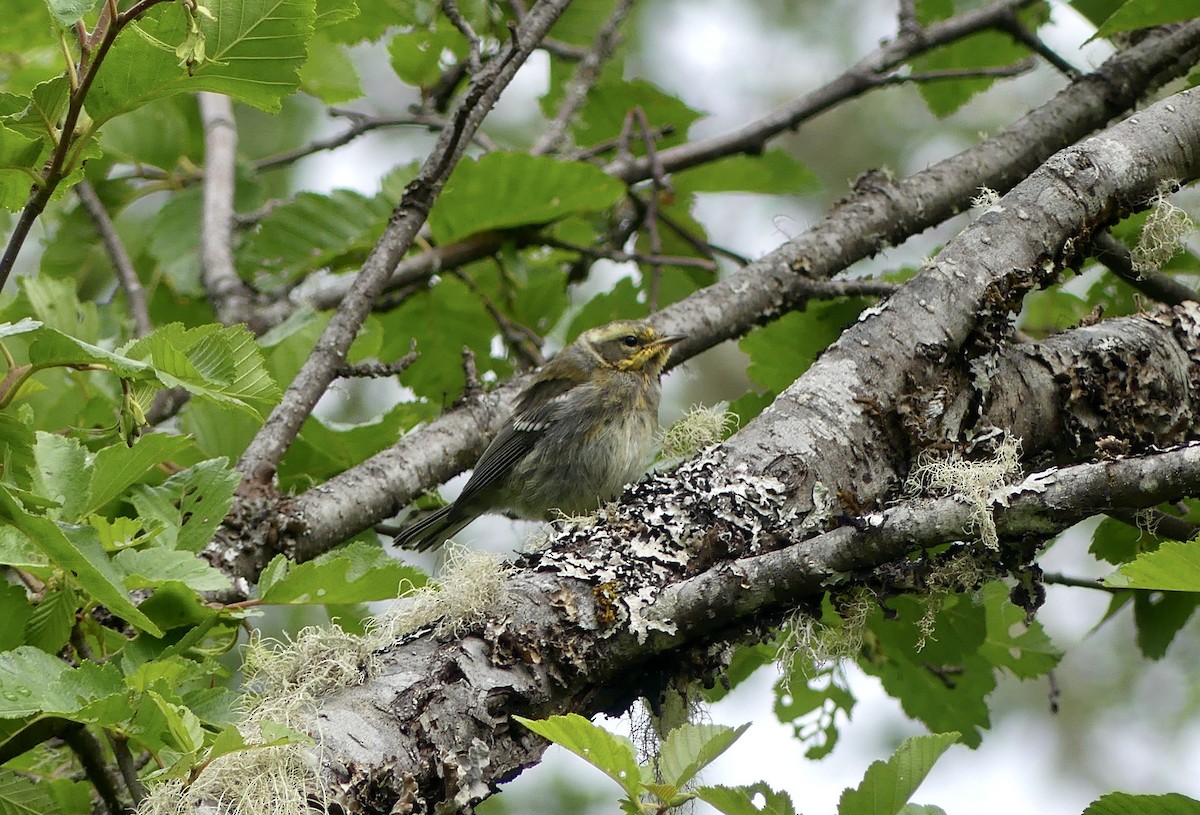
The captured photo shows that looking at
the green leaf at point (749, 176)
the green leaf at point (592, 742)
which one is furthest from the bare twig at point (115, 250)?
the green leaf at point (592, 742)

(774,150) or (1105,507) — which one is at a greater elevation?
(774,150)

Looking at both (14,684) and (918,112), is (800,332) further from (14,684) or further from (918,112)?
(918,112)

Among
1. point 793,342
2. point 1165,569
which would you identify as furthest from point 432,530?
point 1165,569

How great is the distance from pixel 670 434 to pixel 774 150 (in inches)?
97.2

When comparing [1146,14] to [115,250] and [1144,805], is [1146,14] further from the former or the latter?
[115,250]

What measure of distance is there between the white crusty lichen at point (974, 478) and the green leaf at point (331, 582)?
1.27 meters

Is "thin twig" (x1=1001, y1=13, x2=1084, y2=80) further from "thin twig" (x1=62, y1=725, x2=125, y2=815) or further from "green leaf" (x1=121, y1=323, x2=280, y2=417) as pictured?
"thin twig" (x1=62, y1=725, x2=125, y2=815)

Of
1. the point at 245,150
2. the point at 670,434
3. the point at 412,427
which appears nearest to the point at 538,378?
the point at 412,427

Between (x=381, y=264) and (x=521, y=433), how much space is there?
56.0 inches

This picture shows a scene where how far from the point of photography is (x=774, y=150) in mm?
5746

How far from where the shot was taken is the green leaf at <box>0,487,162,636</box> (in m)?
2.12

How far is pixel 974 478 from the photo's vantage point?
2.51 metres

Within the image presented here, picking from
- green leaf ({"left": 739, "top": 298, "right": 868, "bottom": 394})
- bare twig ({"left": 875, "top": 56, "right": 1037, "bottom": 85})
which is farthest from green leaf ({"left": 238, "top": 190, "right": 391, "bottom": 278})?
bare twig ({"left": 875, "top": 56, "right": 1037, "bottom": 85})

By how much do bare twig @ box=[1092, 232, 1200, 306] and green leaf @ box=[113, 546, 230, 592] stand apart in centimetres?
260
